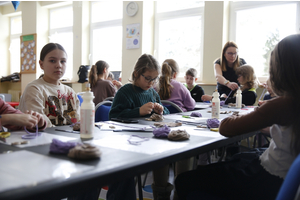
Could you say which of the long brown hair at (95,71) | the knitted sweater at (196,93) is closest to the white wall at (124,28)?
the knitted sweater at (196,93)

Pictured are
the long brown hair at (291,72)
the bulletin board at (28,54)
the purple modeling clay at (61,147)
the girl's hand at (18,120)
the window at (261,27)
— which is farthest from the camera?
the bulletin board at (28,54)

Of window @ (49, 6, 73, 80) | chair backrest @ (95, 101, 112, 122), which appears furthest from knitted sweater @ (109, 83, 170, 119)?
window @ (49, 6, 73, 80)

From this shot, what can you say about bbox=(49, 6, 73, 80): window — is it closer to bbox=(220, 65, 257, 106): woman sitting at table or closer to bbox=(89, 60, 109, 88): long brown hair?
bbox=(89, 60, 109, 88): long brown hair

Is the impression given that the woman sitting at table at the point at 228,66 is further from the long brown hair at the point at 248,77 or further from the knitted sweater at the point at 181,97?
the knitted sweater at the point at 181,97

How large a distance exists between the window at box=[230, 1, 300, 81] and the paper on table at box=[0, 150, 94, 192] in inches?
163

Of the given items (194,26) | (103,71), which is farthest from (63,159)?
(194,26)

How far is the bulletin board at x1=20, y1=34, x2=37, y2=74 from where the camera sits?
286 inches

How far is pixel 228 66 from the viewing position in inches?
142

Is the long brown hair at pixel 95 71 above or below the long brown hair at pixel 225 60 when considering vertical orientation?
below

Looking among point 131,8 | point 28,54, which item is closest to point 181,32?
point 131,8

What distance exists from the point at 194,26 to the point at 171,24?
53 cm

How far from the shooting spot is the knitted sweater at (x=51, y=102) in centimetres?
159

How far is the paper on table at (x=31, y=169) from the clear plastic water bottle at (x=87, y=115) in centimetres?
24

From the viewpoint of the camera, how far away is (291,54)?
89 centimetres
